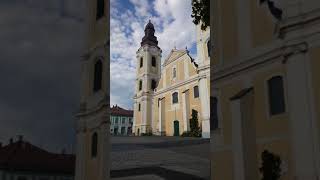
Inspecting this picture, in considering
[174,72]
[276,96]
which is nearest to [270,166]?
[276,96]

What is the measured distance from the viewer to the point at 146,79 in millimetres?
26281

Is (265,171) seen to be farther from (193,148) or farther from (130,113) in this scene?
(130,113)

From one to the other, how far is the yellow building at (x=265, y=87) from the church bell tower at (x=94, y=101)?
6.71 feet

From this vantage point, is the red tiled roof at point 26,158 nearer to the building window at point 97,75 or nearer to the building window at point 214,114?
the building window at point 97,75

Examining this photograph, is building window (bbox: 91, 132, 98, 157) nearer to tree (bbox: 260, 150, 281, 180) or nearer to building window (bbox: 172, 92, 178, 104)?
tree (bbox: 260, 150, 281, 180)

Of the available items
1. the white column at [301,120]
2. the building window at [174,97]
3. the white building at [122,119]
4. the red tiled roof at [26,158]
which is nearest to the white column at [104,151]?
the red tiled roof at [26,158]

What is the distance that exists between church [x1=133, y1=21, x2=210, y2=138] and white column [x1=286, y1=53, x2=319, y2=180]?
30.1 ft

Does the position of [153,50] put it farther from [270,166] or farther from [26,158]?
[270,166]

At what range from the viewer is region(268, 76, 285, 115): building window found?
4.38 metres

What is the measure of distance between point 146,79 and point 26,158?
20.6m

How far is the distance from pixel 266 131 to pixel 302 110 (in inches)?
17.6

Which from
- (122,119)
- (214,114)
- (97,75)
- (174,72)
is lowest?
(214,114)

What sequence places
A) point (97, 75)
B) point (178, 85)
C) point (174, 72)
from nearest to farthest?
point (97, 75)
point (178, 85)
point (174, 72)

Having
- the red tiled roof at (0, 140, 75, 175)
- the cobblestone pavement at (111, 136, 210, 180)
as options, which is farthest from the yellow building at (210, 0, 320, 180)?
the red tiled roof at (0, 140, 75, 175)
